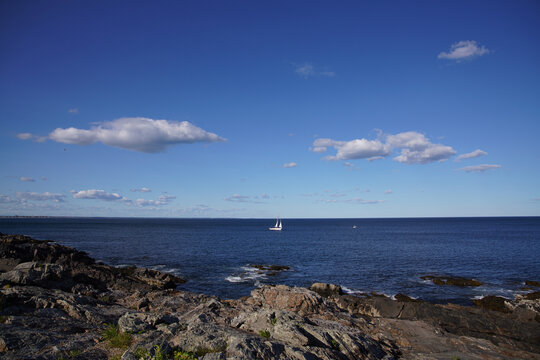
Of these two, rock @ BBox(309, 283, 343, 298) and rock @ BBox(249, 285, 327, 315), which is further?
rock @ BBox(309, 283, 343, 298)

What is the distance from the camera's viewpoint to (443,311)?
23.2 m

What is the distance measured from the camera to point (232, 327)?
1480 centimetres

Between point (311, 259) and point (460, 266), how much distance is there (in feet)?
87.4

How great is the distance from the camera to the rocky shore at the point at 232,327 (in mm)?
11148

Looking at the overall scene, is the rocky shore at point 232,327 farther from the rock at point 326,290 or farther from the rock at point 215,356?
the rock at point 326,290

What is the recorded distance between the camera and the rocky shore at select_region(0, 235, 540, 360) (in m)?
11.1

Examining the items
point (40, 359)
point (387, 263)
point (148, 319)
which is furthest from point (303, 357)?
point (387, 263)

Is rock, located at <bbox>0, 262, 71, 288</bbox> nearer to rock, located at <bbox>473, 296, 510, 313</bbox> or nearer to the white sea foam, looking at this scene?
the white sea foam

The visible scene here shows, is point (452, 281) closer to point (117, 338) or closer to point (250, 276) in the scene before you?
point (250, 276)

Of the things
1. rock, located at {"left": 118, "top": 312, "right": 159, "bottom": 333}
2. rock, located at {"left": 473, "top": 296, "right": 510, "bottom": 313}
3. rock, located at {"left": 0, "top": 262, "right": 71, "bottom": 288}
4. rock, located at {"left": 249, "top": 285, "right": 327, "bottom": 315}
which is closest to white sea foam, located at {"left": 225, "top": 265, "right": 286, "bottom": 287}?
rock, located at {"left": 249, "top": 285, "right": 327, "bottom": 315}

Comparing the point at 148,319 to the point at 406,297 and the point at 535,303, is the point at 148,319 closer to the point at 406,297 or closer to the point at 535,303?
the point at 406,297

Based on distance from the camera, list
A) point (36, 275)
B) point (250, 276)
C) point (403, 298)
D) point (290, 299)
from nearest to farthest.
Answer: point (290, 299) → point (36, 275) → point (403, 298) → point (250, 276)

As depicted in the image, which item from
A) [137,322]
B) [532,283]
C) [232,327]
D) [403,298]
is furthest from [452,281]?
[137,322]

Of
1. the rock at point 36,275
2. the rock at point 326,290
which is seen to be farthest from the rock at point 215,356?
the rock at point 326,290
